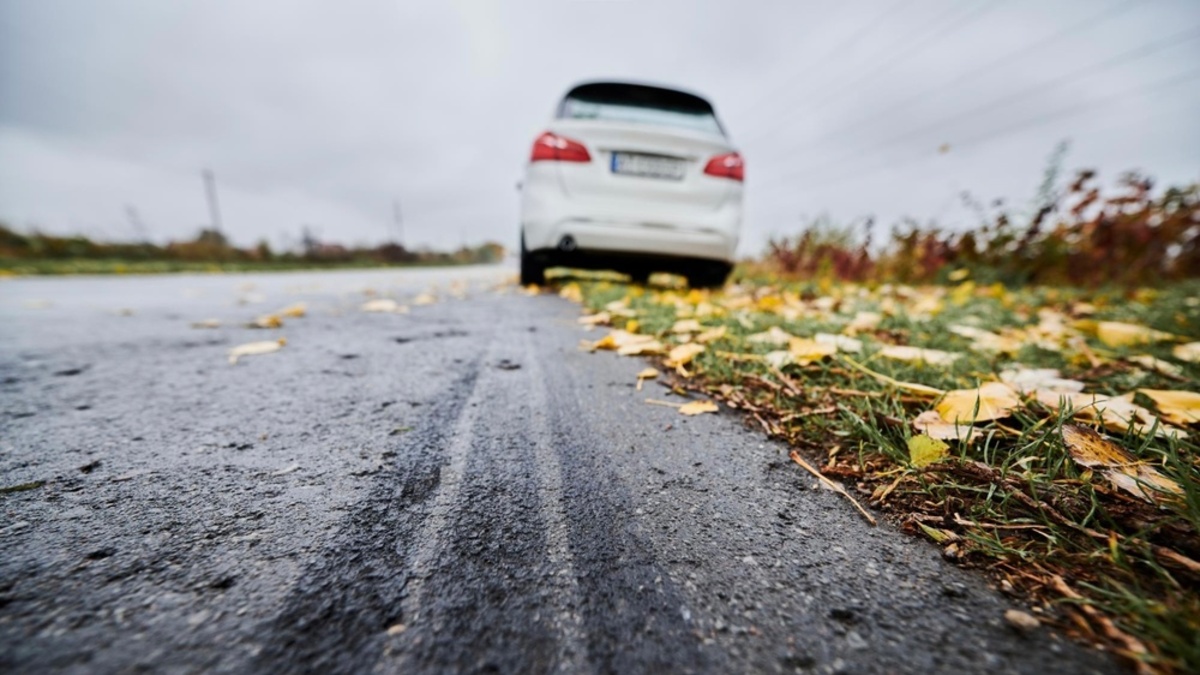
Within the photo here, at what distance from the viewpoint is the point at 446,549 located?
2.10 ft

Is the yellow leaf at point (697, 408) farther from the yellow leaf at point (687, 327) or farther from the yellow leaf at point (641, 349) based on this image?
the yellow leaf at point (687, 327)

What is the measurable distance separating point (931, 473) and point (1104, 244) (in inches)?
240

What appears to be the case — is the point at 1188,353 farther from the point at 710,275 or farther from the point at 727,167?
the point at 710,275

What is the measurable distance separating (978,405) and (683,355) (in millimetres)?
750

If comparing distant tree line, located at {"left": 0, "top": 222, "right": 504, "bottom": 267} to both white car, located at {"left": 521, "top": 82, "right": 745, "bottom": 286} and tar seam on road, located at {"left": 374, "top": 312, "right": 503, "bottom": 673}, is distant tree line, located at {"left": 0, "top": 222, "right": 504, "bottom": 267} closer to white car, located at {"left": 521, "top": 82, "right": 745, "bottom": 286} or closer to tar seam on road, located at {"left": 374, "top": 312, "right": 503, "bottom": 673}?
white car, located at {"left": 521, "top": 82, "right": 745, "bottom": 286}

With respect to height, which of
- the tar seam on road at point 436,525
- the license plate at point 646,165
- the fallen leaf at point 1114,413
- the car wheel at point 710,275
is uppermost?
the license plate at point 646,165

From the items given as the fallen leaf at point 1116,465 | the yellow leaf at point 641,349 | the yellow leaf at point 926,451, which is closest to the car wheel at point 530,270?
the yellow leaf at point 641,349

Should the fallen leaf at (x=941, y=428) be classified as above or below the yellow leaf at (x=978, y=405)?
below

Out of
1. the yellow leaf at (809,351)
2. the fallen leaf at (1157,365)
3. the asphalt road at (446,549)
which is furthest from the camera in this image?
the fallen leaf at (1157,365)

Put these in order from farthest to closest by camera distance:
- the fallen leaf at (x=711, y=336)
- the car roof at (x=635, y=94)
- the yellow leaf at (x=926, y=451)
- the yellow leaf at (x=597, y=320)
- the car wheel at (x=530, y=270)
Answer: the car wheel at (x=530, y=270) < the car roof at (x=635, y=94) < the yellow leaf at (x=597, y=320) < the fallen leaf at (x=711, y=336) < the yellow leaf at (x=926, y=451)

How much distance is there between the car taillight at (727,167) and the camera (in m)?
3.23

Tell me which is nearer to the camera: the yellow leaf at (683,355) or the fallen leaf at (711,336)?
the yellow leaf at (683,355)

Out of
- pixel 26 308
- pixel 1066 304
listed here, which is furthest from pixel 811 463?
pixel 26 308

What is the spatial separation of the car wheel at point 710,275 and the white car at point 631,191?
26 centimetres
